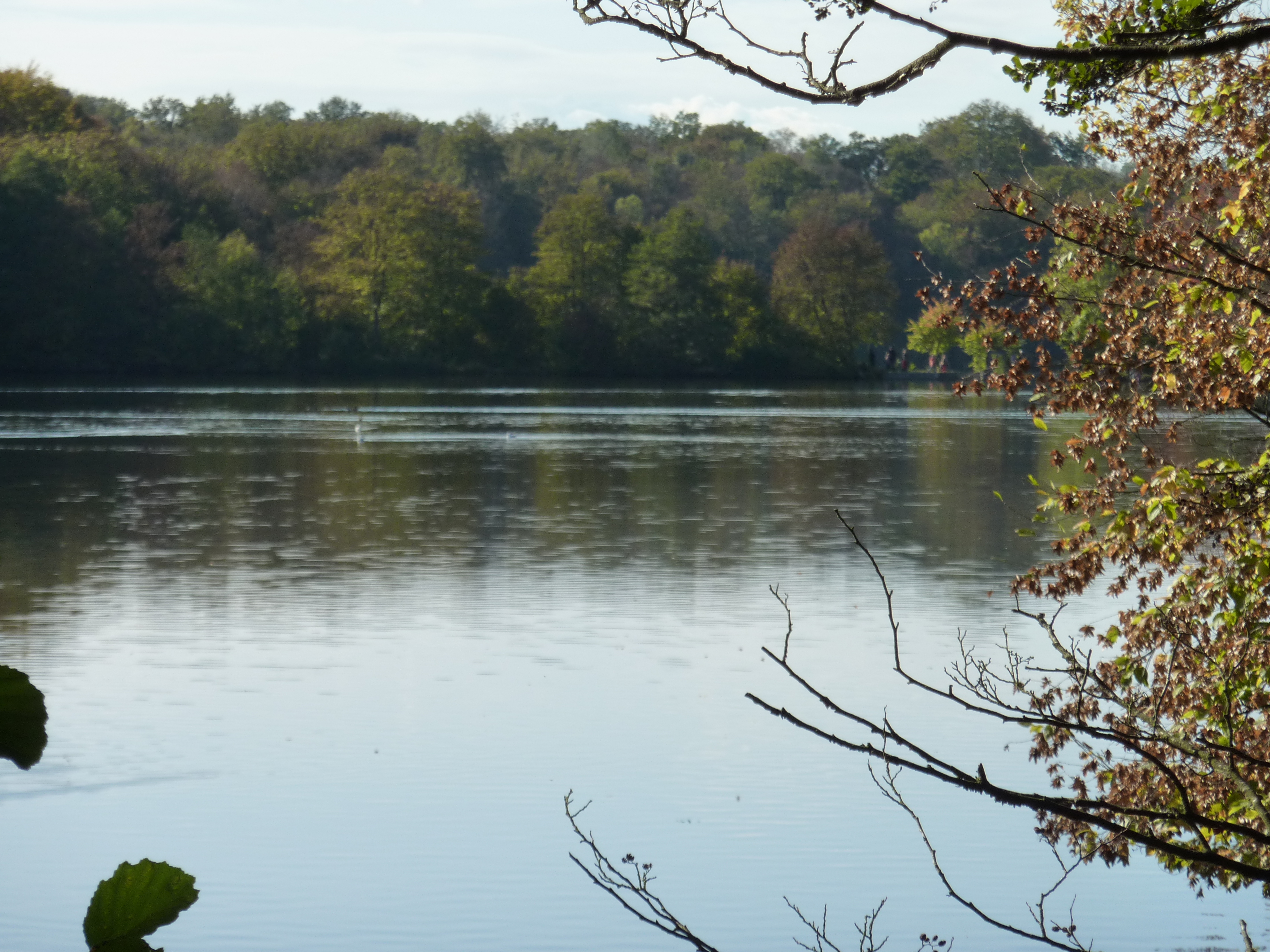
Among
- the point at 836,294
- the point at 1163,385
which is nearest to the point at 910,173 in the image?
the point at 836,294

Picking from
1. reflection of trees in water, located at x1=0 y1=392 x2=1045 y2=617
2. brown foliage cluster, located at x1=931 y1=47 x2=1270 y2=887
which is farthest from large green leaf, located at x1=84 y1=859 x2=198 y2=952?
reflection of trees in water, located at x1=0 y1=392 x2=1045 y2=617

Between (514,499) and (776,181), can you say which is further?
(776,181)

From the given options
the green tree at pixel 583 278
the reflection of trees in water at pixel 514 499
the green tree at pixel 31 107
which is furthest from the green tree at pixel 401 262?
the reflection of trees in water at pixel 514 499

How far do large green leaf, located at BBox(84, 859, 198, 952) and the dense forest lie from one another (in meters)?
62.7

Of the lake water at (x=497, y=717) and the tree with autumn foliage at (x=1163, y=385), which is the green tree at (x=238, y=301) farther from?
the tree with autumn foliage at (x=1163, y=385)

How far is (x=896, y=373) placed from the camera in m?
99.5

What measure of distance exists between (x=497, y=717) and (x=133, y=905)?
926 centimetres

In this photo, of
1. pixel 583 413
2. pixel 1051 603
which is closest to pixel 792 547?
pixel 1051 603

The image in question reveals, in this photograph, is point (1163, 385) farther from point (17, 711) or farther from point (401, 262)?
point (401, 262)

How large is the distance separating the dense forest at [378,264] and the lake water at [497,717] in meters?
45.1

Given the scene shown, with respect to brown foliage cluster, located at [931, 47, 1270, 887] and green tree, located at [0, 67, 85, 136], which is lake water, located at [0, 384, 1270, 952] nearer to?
brown foliage cluster, located at [931, 47, 1270, 887]

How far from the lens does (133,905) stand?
1.03 m

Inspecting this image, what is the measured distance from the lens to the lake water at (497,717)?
732 cm

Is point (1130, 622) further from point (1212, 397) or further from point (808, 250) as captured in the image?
point (808, 250)
